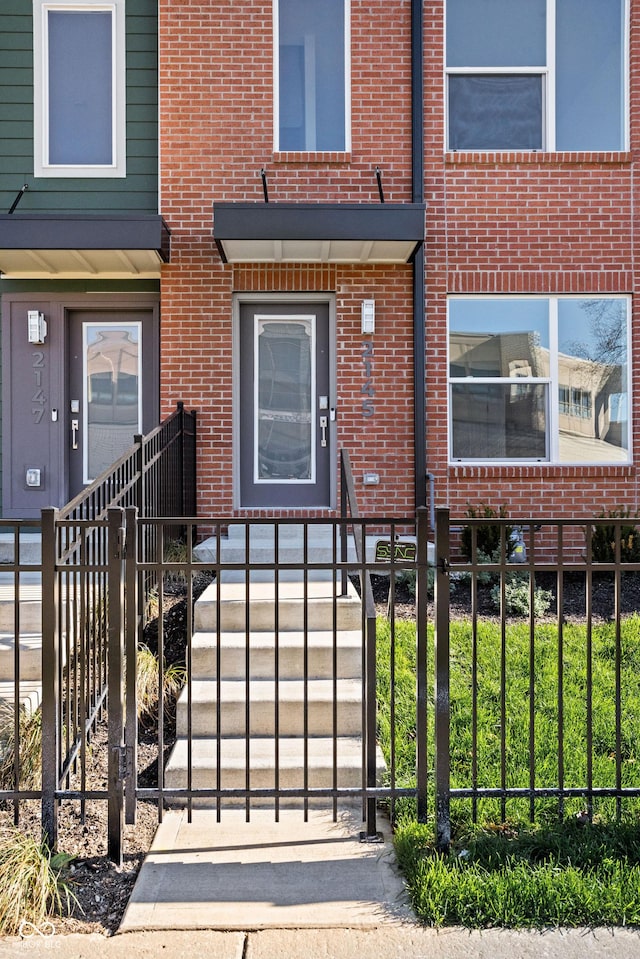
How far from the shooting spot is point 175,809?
12.6 ft

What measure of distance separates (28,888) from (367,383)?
5.51 metres

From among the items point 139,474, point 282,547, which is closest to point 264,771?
point 139,474

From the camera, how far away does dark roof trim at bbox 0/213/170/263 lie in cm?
668

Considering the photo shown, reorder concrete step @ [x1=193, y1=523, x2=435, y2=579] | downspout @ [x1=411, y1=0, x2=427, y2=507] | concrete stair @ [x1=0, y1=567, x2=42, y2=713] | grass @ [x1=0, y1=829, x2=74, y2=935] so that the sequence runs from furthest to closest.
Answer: downspout @ [x1=411, y1=0, x2=427, y2=507]
concrete step @ [x1=193, y1=523, x2=435, y2=579]
concrete stair @ [x1=0, y1=567, x2=42, y2=713]
grass @ [x1=0, y1=829, x2=74, y2=935]

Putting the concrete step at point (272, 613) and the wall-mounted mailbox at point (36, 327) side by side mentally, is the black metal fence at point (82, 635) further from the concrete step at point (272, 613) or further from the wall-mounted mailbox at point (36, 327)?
the wall-mounted mailbox at point (36, 327)

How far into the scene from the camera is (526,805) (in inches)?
140

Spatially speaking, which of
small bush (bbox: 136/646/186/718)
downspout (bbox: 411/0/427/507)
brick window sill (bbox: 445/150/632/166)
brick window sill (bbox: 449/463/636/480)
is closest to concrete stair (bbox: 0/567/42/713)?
small bush (bbox: 136/646/186/718)

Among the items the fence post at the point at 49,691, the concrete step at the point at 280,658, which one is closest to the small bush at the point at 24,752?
the fence post at the point at 49,691

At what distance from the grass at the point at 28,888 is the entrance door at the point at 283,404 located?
4.82 meters

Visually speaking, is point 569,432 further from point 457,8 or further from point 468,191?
point 457,8

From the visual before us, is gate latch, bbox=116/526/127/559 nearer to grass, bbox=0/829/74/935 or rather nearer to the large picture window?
grass, bbox=0/829/74/935

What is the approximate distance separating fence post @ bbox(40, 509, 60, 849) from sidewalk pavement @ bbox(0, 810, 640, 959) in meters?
0.49

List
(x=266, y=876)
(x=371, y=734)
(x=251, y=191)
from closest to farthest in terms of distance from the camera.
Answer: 1. (x=266, y=876)
2. (x=371, y=734)
3. (x=251, y=191)

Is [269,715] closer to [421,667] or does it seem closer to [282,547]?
[421,667]
